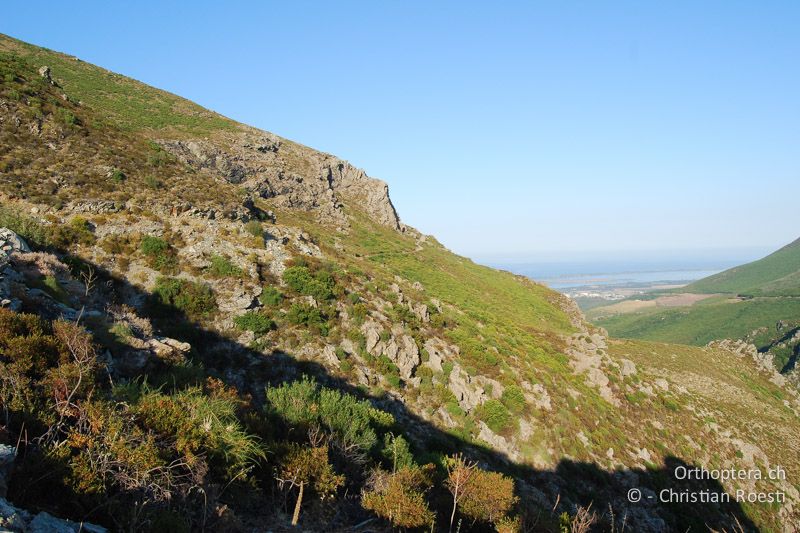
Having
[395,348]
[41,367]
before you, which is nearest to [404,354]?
[395,348]

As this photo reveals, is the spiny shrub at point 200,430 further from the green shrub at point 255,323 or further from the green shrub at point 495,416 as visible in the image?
the green shrub at point 495,416

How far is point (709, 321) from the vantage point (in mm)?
133625

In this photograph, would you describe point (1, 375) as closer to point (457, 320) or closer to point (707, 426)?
point (457, 320)

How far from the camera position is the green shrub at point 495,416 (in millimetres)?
17375

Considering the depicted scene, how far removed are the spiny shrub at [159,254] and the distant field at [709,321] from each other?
142054 mm

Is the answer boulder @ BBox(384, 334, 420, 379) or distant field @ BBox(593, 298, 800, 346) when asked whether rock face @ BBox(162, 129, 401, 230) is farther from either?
distant field @ BBox(593, 298, 800, 346)

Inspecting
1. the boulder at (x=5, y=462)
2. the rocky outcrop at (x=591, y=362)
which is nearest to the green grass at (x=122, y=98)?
the boulder at (x=5, y=462)

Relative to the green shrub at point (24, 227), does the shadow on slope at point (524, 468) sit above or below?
below

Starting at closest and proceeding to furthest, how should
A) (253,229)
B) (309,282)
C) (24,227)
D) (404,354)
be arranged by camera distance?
(24,227)
(404,354)
(309,282)
(253,229)

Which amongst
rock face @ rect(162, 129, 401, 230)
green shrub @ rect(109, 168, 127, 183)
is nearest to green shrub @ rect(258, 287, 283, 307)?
green shrub @ rect(109, 168, 127, 183)

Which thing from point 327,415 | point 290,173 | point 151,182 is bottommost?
point 327,415

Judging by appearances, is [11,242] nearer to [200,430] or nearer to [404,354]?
[200,430]

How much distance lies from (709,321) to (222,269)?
16760cm

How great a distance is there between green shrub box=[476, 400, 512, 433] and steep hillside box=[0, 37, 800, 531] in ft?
0.30
